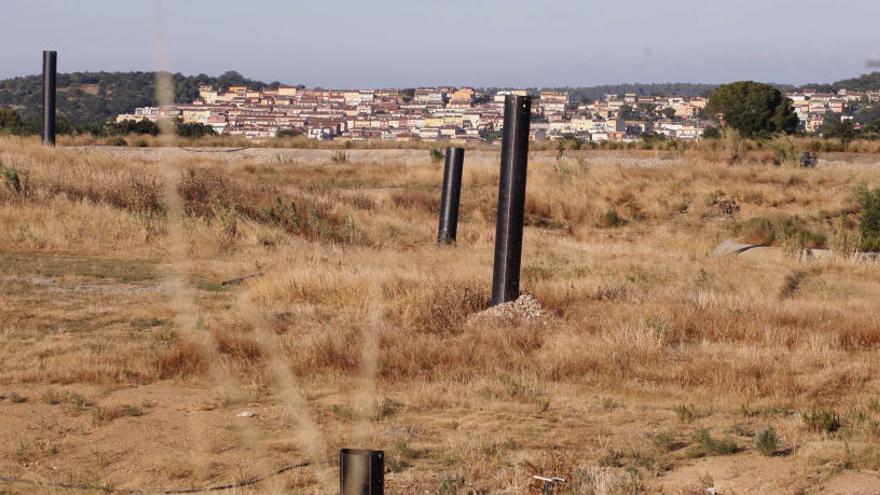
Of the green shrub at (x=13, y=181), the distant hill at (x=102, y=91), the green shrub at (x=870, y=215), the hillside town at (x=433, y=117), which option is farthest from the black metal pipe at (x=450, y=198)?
the distant hill at (x=102, y=91)

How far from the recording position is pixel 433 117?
5928cm

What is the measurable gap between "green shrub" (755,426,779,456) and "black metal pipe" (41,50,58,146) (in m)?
20.6

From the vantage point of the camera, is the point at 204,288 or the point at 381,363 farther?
the point at 204,288

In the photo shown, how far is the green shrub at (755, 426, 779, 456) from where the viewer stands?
6.92 meters

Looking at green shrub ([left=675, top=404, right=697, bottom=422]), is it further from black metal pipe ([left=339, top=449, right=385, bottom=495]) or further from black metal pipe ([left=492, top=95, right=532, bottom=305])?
black metal pipe ([left=339, top=449, right=385, bottom=495])

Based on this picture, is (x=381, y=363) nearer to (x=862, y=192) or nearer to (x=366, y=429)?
(x=366, y=429)

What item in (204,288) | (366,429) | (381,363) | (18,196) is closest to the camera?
(366,429)

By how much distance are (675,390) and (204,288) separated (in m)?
6.83

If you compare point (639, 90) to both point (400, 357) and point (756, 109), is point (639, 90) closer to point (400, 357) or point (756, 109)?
point (756, 109)

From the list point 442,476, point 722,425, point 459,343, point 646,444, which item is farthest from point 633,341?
point 442,476

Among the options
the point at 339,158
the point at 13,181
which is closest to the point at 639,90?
the point at 339,158

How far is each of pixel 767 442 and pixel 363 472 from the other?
3446 mm

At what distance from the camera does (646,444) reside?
23.6ft

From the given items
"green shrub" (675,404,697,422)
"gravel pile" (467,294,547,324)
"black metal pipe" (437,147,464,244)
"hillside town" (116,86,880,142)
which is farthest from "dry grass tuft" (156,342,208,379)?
"hillside town" (116,86,880,142)
